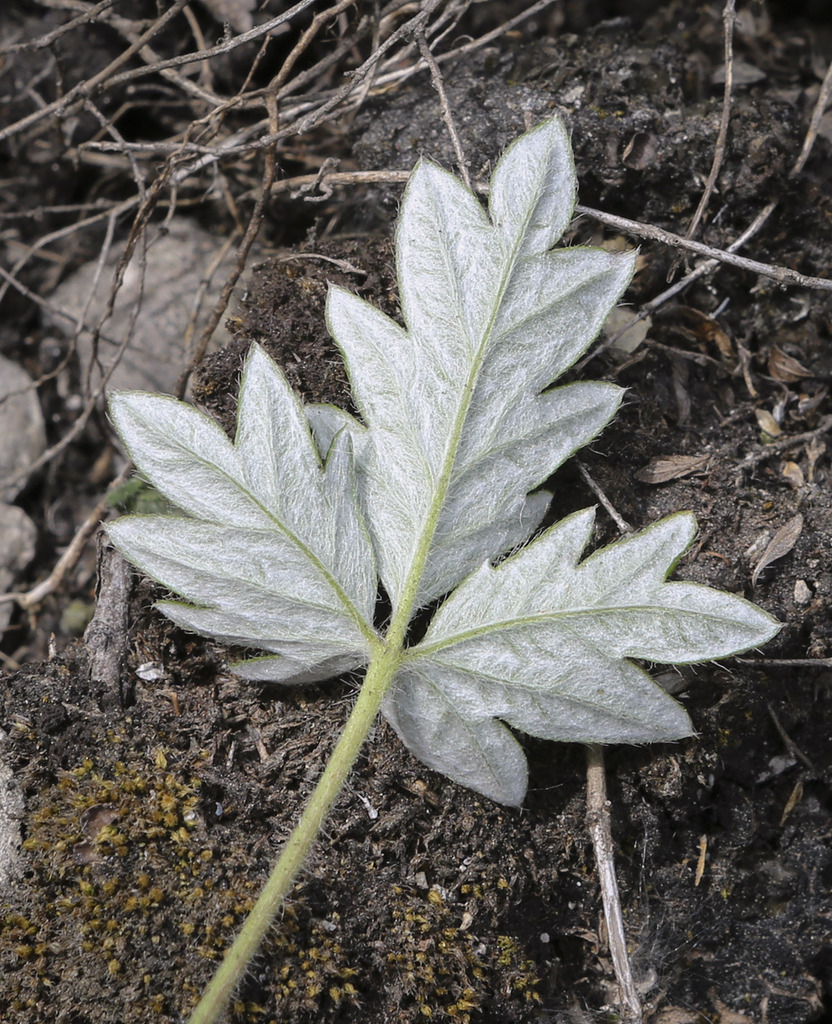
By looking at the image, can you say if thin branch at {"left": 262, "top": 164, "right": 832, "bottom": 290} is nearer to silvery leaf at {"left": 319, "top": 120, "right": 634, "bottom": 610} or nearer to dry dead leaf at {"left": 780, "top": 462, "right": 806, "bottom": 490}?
silvery leaf at {"left": 319, "top": 120, "right": 634, "bottom": 610}

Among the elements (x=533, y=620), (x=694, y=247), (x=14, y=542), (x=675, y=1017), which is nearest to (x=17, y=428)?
(x=14, y=542)

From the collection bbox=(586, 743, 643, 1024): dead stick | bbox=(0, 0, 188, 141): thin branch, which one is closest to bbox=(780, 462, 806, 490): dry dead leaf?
bbox=(586, 743, 643, 1024): dead stick

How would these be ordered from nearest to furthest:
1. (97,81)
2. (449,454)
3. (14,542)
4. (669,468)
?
(449,454) < (669,468) < (97,81) < (14,542)

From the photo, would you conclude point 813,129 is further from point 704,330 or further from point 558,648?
point 558,648

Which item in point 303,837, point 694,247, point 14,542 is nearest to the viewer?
point 303,837

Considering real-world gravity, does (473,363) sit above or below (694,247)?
above

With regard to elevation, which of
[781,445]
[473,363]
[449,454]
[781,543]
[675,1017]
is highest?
[473,363]
